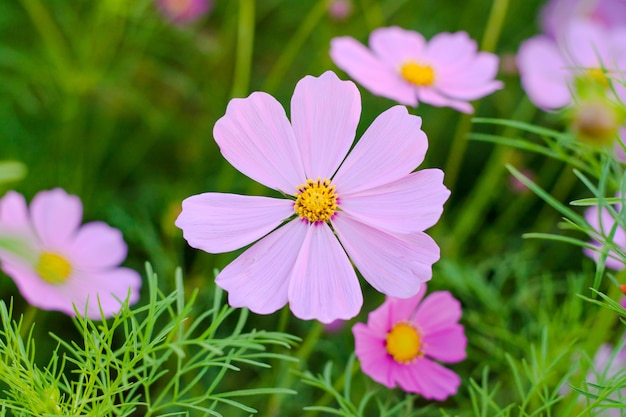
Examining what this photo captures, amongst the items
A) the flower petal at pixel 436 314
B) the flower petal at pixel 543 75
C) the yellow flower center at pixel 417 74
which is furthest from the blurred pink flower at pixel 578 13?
the flower petal at pixel 436 314

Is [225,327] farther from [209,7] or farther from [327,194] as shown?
[209,7]

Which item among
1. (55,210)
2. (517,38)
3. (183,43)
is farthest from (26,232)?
(517,38)

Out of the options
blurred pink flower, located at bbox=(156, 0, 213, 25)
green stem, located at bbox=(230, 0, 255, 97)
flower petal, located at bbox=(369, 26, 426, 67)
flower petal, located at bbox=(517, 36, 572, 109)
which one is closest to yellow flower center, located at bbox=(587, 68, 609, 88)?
flower petal, located at bbox=(517, 36, 572, 109)

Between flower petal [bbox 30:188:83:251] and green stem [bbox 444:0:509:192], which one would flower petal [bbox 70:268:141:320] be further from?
green stem [bbox 444:0:509:192]

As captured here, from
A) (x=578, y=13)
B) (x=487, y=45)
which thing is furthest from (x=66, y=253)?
(x=578, y=13)

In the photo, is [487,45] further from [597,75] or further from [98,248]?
[98,248]
